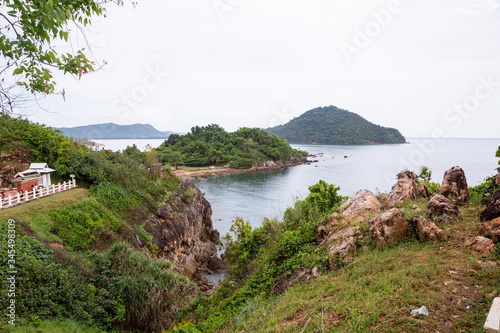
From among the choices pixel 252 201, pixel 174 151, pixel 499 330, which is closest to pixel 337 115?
pixel 174 151

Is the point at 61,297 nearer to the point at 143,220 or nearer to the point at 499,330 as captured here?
the point at 143,220

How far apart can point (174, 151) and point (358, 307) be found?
7027cm

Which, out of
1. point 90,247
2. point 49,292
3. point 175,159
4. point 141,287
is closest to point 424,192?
point 141,287

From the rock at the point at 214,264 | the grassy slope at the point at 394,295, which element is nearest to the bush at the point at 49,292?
the grassy slope at the point at 394,295

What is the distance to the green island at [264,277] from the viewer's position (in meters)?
4.22

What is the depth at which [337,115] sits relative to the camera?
542 feet

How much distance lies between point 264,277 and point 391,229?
3.66 m

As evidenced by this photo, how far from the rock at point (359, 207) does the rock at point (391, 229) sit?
4.88 ft

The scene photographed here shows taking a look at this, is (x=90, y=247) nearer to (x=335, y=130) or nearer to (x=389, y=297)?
(x=389, y=297)

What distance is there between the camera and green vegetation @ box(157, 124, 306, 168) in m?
67.2

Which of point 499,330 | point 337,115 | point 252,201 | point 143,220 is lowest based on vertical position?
point 252,201

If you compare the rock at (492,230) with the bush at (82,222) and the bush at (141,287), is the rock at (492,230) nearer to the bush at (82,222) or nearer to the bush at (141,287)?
the bush at (141,287)

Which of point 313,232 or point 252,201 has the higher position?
point 313,232

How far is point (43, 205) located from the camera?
12383 millimetres
